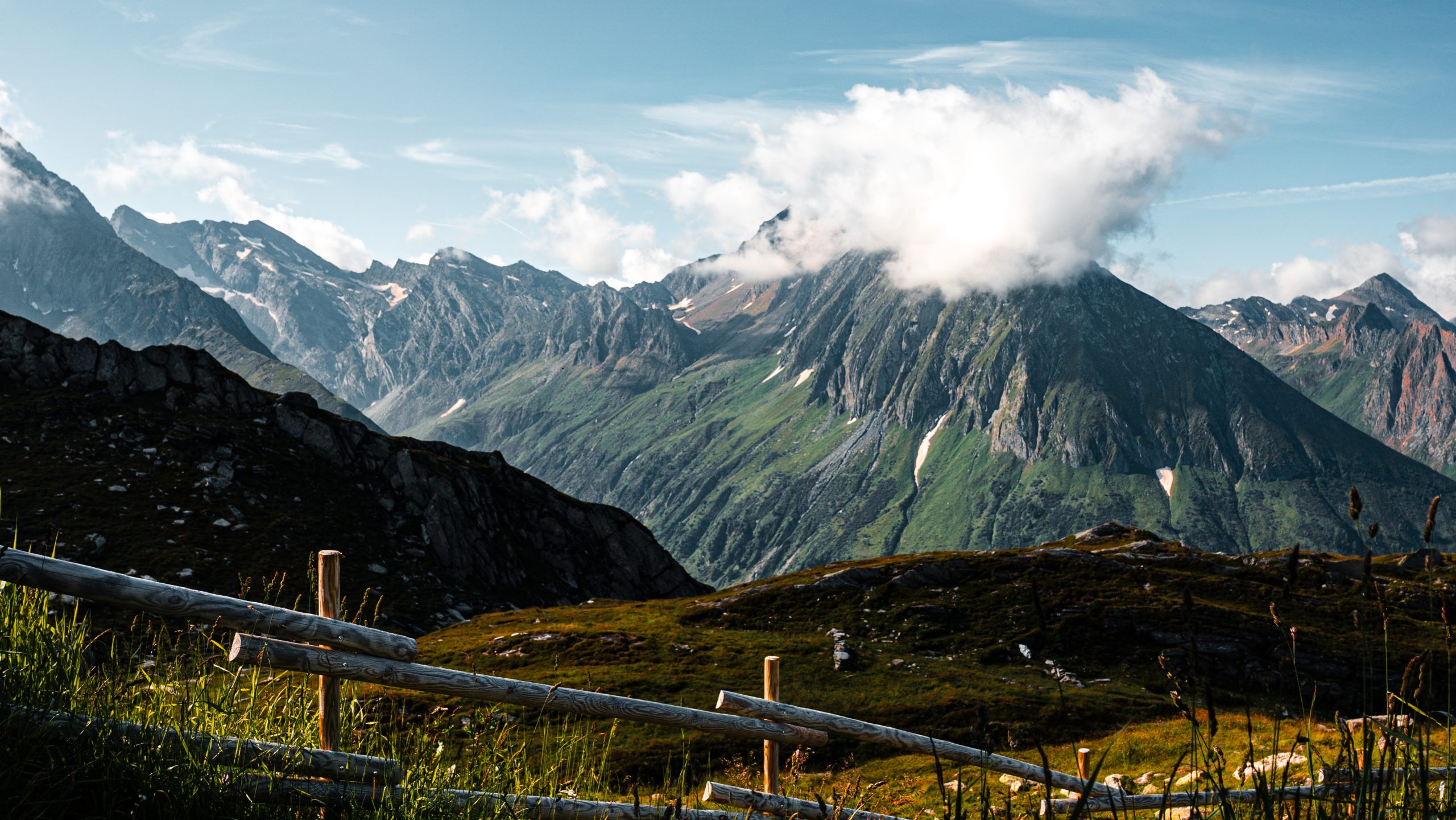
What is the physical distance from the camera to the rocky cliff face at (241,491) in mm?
71188

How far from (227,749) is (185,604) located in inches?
52.0

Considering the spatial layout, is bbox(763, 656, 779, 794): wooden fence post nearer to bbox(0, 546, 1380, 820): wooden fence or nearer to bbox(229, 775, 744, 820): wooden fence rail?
bbox(0, 546, 1380, 820): wooden fence

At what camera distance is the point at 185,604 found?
6934 mm

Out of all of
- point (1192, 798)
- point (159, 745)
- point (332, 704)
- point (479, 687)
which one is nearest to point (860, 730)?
point (479, 687)

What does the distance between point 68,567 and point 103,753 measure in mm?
1493

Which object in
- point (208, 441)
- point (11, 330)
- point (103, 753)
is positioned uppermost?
point (11, 330)

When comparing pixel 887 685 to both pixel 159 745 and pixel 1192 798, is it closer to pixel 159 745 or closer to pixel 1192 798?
pixel 159 745

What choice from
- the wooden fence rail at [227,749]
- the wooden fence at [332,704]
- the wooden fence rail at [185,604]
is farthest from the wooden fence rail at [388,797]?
the wooden fence rail at [185,604]

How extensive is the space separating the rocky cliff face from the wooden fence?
2741 inches

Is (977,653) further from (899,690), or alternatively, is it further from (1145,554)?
(1145,554)

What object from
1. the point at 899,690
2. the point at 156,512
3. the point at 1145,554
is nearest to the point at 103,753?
the point at 899,690

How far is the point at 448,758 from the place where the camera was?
27.4 ft

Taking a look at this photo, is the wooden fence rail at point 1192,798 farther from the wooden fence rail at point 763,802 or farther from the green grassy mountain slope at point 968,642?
the green grassy mountain slope at point 968,642

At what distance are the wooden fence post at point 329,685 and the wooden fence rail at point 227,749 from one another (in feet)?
1.97
